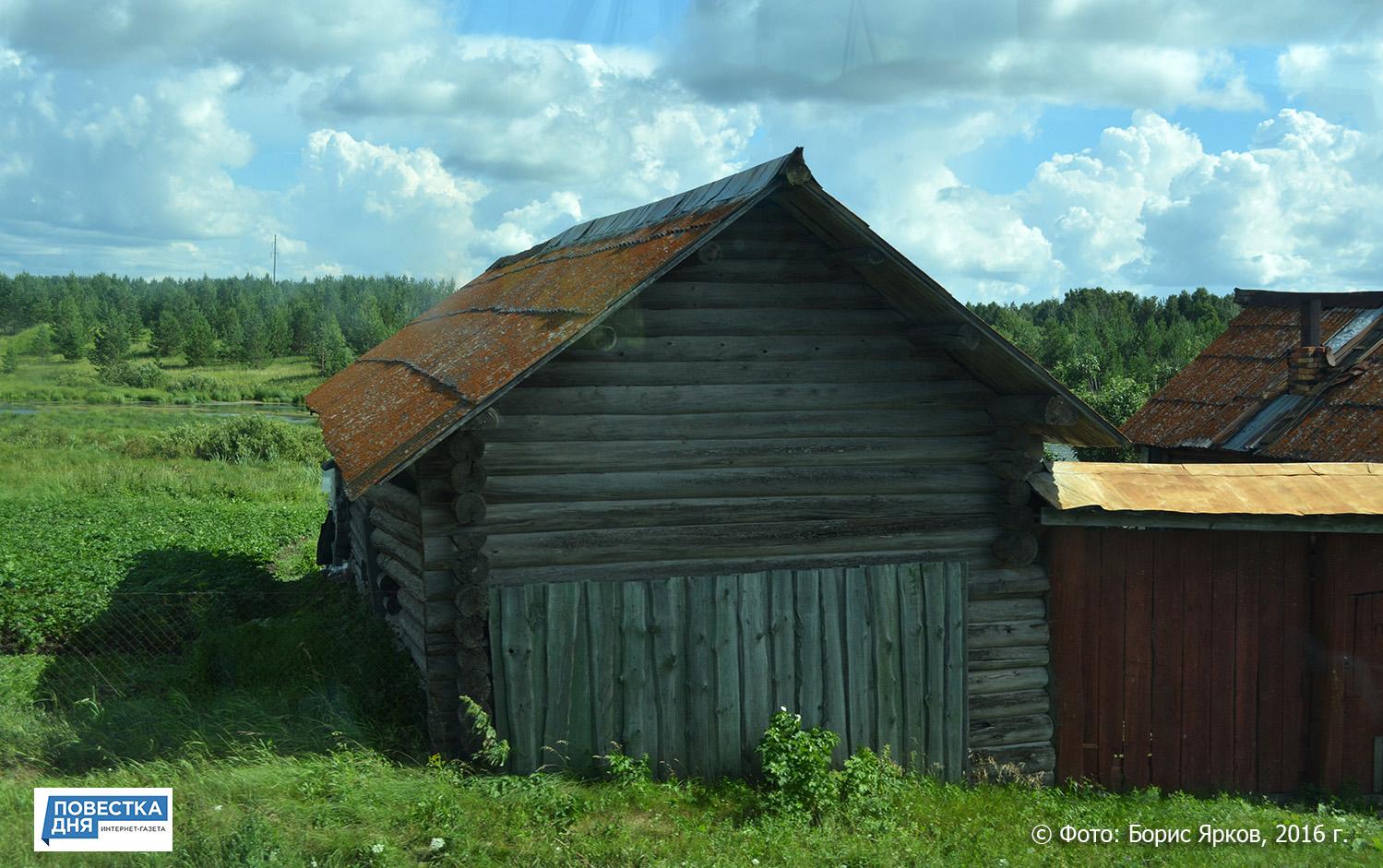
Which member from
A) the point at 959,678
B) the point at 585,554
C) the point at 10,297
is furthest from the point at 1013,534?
the point at 10,297

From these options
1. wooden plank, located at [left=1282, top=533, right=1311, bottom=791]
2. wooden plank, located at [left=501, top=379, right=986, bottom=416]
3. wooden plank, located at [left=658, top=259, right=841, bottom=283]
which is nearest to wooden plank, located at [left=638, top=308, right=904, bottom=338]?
wooden plank, located at [left=658, top=259, right=841, bottom=283]

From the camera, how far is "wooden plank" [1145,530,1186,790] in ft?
28.9

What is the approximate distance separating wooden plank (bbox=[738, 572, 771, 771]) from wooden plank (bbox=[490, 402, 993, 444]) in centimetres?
112

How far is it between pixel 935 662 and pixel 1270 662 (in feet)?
9.54

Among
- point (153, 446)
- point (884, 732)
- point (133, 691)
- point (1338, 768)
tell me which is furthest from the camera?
point (153, 446)

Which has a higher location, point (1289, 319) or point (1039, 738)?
point (1289, 319)

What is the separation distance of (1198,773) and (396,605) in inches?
268

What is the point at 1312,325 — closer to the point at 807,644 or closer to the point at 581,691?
the point at 807,644

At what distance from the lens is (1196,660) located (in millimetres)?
8883

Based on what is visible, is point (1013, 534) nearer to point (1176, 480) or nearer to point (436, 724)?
point (1176, 480)

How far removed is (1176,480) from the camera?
8922mm

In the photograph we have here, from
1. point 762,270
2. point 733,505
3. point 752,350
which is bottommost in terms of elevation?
point 733,505

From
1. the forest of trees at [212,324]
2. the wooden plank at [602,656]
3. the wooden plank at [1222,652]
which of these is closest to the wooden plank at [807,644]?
the wooden plank at [602,656]

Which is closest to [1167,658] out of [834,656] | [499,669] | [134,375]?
[834,656]
